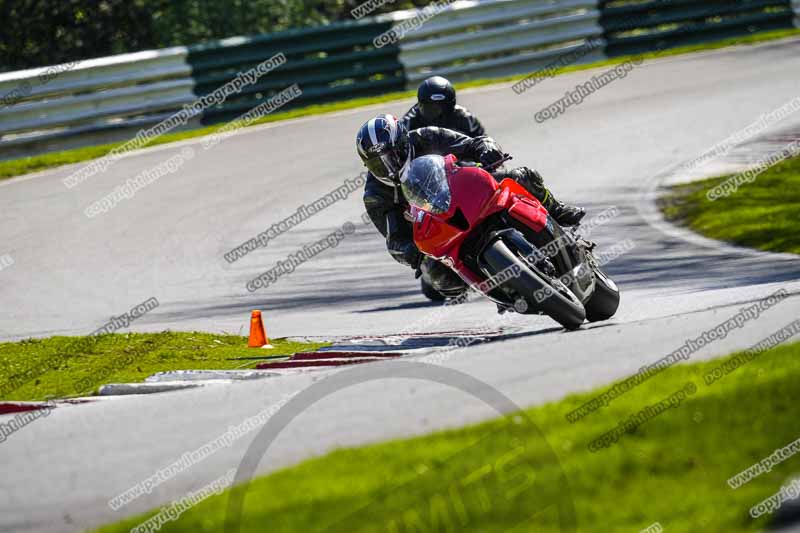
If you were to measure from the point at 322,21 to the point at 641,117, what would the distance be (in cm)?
1132

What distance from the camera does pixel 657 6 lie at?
75.7ft

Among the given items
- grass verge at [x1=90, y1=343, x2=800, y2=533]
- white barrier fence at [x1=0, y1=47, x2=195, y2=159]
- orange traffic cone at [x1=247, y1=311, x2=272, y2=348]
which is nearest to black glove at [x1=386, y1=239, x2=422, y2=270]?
orange traffic cone at [x1=247, y1=311, x2=272, y2=348]

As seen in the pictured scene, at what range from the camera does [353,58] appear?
21.8 m

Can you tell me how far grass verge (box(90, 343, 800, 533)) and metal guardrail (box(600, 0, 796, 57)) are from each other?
18.4m

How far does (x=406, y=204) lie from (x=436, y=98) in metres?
1.13

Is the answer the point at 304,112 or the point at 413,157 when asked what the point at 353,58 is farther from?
the point at 413,157

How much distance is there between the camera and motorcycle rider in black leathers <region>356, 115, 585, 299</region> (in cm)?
852

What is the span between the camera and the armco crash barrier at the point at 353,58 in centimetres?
1988

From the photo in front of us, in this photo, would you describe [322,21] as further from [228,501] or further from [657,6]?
[228,501]

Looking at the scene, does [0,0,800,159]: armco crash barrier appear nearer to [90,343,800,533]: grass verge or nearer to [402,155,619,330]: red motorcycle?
[402,155,619,330]: red motorcycle

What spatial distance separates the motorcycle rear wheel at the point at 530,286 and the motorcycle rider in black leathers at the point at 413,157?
1009mm

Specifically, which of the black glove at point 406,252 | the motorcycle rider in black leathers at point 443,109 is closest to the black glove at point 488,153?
the black glove at point 406,252

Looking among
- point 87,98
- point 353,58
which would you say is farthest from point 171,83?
point 353,58

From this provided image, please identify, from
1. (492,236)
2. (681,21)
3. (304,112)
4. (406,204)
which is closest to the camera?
(492,236)
